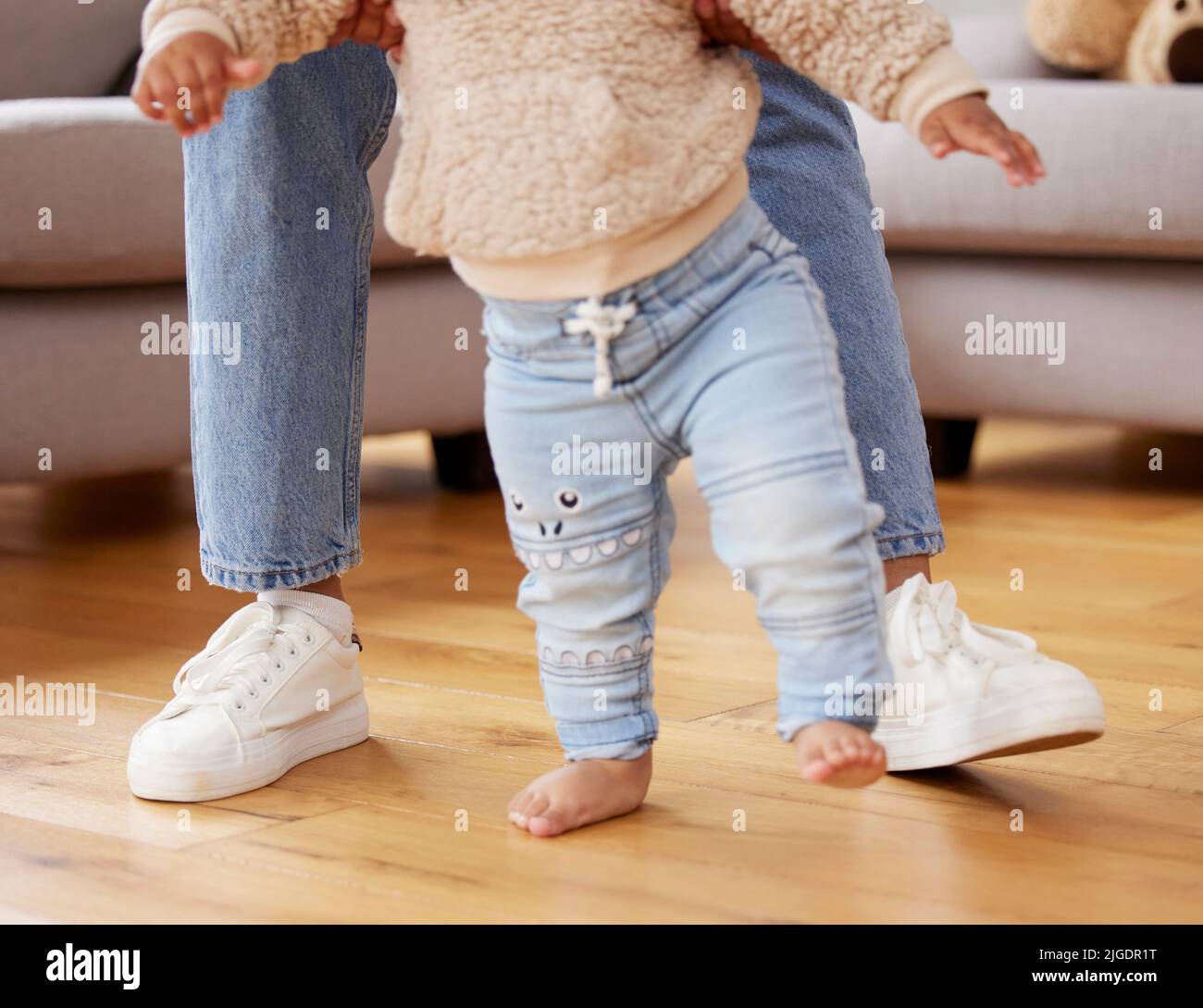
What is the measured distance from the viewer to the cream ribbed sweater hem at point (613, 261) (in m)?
0.78

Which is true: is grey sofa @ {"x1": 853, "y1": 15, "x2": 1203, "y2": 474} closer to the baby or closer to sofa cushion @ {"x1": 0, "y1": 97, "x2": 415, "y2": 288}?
sofa cushion @ {"x1": 0, "y1": 97, "x2": 415, "y2": 288}

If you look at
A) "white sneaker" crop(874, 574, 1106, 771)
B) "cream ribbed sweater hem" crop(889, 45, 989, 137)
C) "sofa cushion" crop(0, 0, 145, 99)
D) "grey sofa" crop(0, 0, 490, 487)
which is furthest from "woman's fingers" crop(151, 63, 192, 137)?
"sofa cushion" crop(0, 0, 145, 99)

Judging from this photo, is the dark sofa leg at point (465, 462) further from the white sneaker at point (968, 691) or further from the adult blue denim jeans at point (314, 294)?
the white sneaker at point (968, 691)

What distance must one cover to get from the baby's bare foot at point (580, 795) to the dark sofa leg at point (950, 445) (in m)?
1.29

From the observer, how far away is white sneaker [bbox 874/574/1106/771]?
2.91 ft

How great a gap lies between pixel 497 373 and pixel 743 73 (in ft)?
0.63

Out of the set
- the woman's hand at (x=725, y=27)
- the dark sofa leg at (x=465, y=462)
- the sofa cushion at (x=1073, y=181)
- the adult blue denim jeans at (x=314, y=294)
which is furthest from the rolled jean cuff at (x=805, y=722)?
the dark sofa leg at (x=465, y=462)

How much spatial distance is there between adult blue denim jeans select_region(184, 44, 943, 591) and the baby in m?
0.17

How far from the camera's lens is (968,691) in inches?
35.9

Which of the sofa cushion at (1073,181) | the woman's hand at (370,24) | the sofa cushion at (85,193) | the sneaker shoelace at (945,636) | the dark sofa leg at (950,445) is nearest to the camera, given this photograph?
the woman's hand at (370,24)

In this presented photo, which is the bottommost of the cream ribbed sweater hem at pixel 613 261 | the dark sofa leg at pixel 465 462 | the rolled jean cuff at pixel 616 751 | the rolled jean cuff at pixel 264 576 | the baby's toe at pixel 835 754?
the dark sofa leg at pixel 465 462

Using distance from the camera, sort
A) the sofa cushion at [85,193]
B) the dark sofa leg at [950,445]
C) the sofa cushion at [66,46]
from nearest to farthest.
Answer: the sofa cushion at [85,193] → the sofa cushion at [66,46] → the dark sofa leg at [950,445]

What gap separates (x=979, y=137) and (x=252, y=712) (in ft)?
1.73

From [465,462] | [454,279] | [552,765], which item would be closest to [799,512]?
[552,765]
